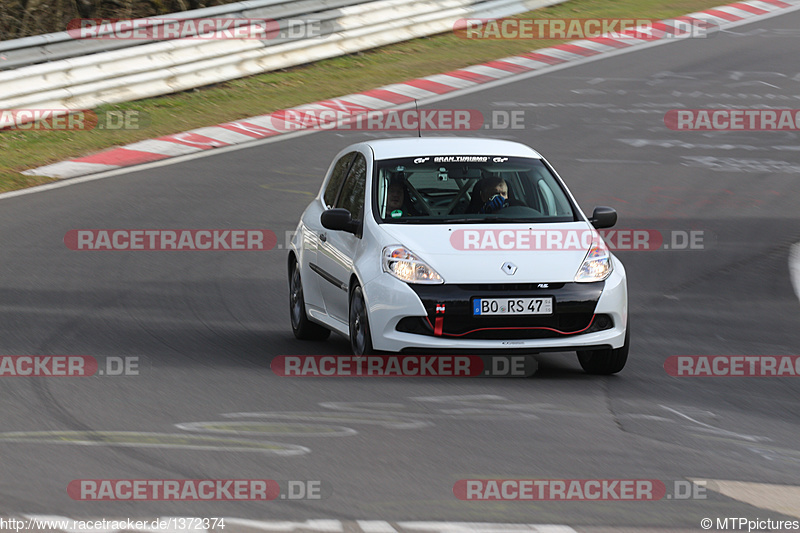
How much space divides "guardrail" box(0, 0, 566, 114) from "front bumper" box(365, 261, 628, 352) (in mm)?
11280

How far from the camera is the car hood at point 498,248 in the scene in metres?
8.24

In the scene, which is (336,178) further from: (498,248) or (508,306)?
(508,306)

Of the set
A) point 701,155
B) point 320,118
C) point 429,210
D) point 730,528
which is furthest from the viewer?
point 320,118

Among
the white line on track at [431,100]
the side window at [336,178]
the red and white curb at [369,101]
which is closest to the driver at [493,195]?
the side window at [336,178]

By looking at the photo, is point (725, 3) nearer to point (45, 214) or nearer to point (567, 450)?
point (45, 214)

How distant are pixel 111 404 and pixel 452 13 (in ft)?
64.0

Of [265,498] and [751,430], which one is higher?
[265,498]

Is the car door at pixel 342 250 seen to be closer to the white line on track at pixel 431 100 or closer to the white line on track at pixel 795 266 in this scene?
the white line on track at pixel 795 266

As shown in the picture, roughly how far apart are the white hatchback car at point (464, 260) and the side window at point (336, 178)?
0.17 metres

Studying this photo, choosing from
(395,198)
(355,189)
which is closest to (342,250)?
(395,198)

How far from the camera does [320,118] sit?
1970cm

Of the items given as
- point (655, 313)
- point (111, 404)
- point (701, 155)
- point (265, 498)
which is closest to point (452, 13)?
point (701, 155)

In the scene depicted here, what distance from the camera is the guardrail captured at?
18.7 m

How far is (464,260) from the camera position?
27.3 ft
